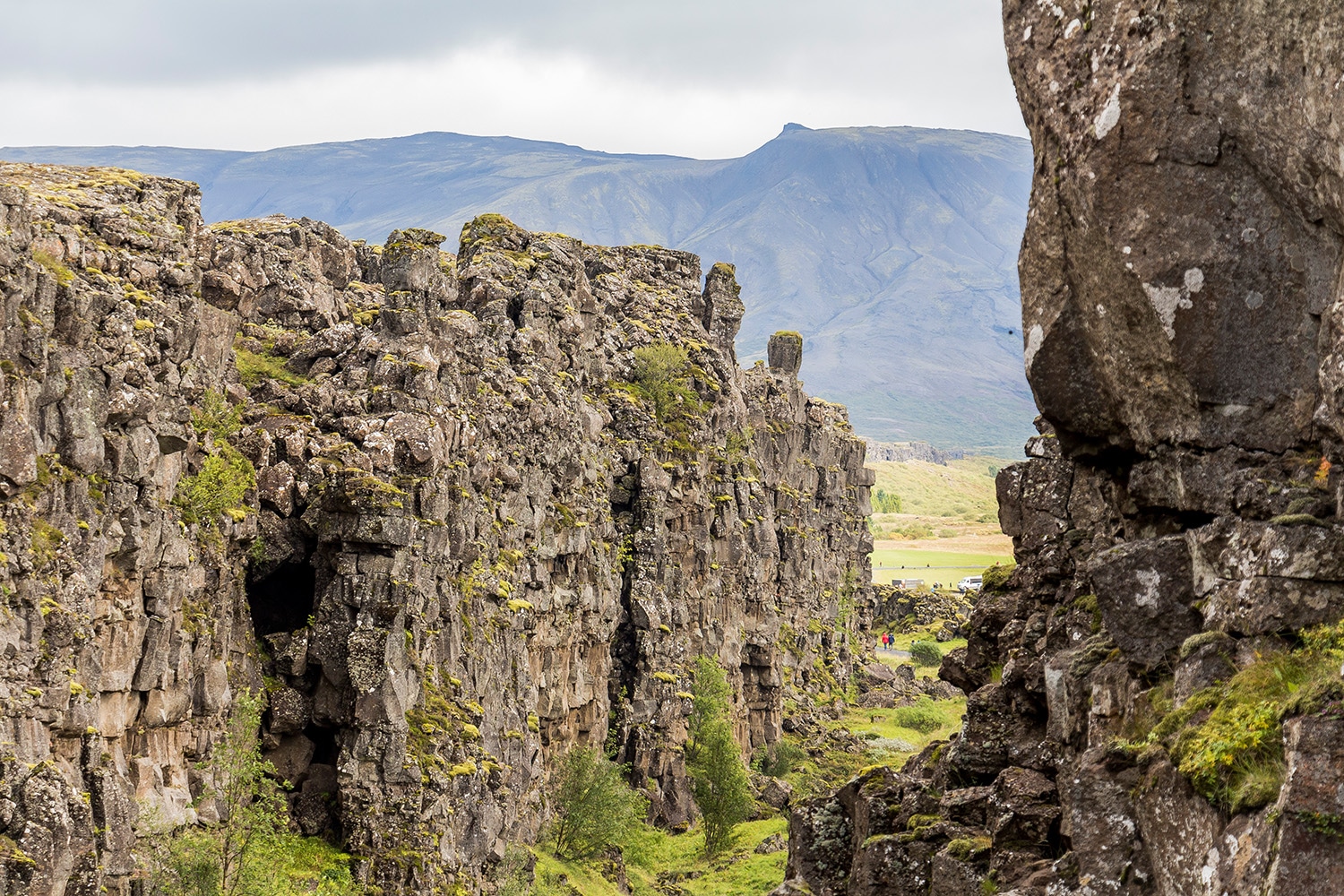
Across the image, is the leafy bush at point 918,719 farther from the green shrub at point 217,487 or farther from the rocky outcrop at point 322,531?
the green shrub at point 217,487

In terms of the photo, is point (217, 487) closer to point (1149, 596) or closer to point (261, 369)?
point (261, 369)

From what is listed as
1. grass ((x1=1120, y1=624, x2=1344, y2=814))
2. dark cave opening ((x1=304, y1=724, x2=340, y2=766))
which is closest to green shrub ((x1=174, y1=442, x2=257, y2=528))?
dark cave opening ((x1=304, y1=724, x2=340, y2=766))

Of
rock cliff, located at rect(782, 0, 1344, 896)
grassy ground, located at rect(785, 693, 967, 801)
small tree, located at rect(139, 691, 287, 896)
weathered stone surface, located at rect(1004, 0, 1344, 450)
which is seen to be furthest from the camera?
grassy ground, located at rect(785, 693, 967, 801)

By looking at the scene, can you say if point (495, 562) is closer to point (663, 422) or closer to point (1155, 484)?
point (663, 422)

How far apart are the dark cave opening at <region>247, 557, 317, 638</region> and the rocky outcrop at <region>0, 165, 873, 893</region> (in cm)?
17

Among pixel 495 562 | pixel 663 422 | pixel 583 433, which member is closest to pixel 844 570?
pixel 663 422

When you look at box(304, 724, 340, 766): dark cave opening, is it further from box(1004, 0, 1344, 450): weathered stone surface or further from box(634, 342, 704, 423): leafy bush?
box(634, 342, 704, 423): leafy bush

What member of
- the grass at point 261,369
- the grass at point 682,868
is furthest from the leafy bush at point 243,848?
the grass at point 261,369

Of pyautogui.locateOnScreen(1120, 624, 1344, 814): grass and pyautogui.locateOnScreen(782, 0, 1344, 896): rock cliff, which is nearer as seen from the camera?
pyautogui.locateOnScreen(1120, 624, 1344, 814): grass

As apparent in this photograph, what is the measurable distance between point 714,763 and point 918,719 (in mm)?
54499

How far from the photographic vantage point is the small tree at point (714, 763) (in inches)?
3780

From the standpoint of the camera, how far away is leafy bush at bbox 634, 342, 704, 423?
109 m

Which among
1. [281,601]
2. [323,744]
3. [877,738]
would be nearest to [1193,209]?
[323,744]

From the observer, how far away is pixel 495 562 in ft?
241
